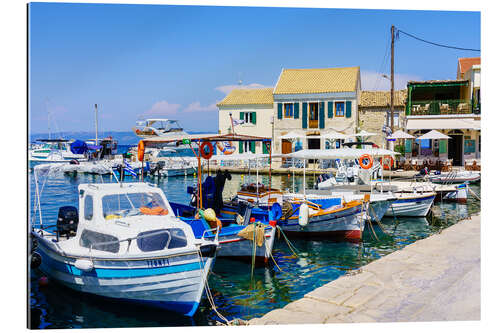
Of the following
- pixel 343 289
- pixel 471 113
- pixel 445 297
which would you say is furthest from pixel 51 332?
pixel 471 113

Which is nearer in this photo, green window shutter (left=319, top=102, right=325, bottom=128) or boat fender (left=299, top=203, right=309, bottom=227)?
boat fender (left=299, top=203, right=309, bottom=227)

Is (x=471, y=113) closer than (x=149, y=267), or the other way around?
(x=149, y=267)

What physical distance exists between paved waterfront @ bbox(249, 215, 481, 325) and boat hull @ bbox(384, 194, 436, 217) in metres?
6.75

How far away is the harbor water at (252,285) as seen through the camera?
766cm

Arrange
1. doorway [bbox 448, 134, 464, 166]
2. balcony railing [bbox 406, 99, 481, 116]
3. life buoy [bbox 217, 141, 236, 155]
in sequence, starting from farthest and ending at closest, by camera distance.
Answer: doorway [bbox 448, 134, 464, 166]
balcony railing [bbox 406, 99, 481, 116]
life buoy [bbox 217, 141, 236, 155]

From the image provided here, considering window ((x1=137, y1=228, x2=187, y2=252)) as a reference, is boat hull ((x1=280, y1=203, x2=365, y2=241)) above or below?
below

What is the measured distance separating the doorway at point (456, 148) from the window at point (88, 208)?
2328 cm

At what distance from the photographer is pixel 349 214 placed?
1309cm

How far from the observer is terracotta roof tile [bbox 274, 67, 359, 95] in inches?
1281

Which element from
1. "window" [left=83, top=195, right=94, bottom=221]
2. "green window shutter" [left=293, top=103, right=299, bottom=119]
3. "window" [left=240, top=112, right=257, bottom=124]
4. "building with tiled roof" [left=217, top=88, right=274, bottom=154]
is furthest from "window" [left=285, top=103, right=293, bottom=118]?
"window" [left=83, top=195, right=94, bottom=221]

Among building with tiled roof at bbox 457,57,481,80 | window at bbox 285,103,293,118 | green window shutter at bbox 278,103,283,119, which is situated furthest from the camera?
green window shutter at bbox 278,103,283,119

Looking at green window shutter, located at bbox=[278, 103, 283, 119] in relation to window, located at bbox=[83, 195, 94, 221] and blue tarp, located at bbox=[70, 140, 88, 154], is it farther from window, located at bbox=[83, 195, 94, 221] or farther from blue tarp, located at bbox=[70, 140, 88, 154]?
window, located at bbox=[83, 195, 94, 221]
